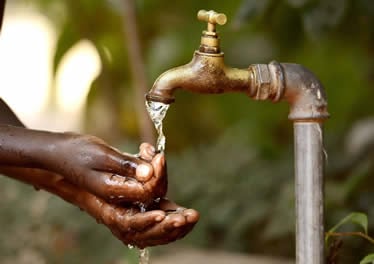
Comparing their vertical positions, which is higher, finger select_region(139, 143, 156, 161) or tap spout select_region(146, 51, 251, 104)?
tap spout select_region(146, 51, 251, 104)

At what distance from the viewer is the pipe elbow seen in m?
1.35

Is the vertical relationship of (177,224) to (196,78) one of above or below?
below

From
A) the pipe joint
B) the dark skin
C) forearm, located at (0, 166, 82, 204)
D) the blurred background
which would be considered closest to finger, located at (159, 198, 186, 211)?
the dark skin

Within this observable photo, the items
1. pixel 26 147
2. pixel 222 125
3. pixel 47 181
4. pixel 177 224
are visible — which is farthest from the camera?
pixel 222 125

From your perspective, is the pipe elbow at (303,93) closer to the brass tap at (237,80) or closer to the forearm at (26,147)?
the brass tap at (237,80)

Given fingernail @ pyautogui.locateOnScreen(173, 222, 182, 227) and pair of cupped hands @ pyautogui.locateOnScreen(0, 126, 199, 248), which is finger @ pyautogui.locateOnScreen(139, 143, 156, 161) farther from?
fingernail @ pyautogui.locateOnScreen(173, 222, 182, 227)

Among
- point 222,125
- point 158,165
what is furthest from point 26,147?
point 222,125

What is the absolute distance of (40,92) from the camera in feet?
23.7

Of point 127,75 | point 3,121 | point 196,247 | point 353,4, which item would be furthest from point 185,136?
point 3,121

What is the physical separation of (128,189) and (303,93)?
0.34 metres

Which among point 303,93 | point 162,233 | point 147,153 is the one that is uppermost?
point 303,93

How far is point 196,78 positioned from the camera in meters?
1.31

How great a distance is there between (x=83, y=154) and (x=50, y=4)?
3.34 m

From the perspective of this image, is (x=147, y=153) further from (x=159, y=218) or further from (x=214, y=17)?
(x=214, y=17)
